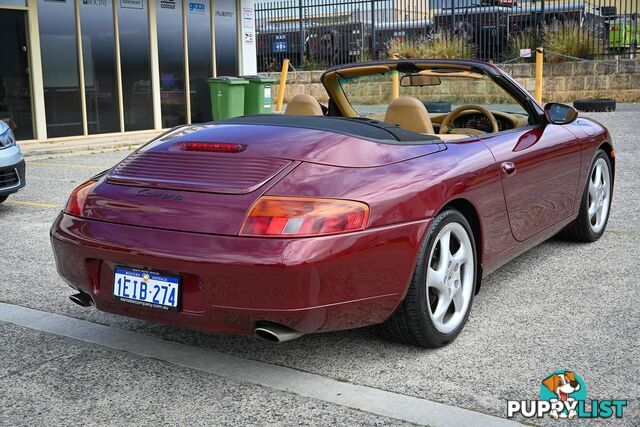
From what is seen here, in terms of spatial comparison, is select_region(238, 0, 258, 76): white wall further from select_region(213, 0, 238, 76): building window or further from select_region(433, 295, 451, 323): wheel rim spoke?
select_region(433, 295, 451, 323): wheel rim spoke

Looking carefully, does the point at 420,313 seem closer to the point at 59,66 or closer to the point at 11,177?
the point at 11,177

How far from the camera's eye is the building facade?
14.4 metres

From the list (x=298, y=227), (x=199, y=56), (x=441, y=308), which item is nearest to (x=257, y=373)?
(x=298, y=227)

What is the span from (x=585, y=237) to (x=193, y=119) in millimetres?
13360

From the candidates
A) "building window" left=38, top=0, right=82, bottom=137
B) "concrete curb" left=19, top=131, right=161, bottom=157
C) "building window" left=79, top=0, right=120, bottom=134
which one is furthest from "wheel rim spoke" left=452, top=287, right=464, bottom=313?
"building window" left=79, top=0, right=120, bottom=134

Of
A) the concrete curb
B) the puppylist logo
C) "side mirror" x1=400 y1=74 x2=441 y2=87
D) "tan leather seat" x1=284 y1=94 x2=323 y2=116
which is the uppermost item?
"side mirror" x1=400 y1=74 x2=441 y2=87

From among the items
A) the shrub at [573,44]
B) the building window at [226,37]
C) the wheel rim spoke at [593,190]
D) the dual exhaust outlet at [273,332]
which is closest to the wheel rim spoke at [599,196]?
the wheel rim spoke at [593,190]

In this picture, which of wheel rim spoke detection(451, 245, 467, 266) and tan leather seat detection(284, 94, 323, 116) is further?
tan leather seat detection(284, 94, 323, 116)

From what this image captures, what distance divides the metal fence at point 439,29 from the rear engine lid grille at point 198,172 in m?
18.6

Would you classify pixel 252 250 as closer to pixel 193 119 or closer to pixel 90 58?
pixel 90 58

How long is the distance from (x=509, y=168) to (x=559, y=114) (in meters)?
1.07

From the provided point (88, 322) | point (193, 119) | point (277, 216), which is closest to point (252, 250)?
point (277, 216)

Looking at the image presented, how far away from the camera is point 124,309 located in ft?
11.5

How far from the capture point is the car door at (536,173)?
4.39 metres
